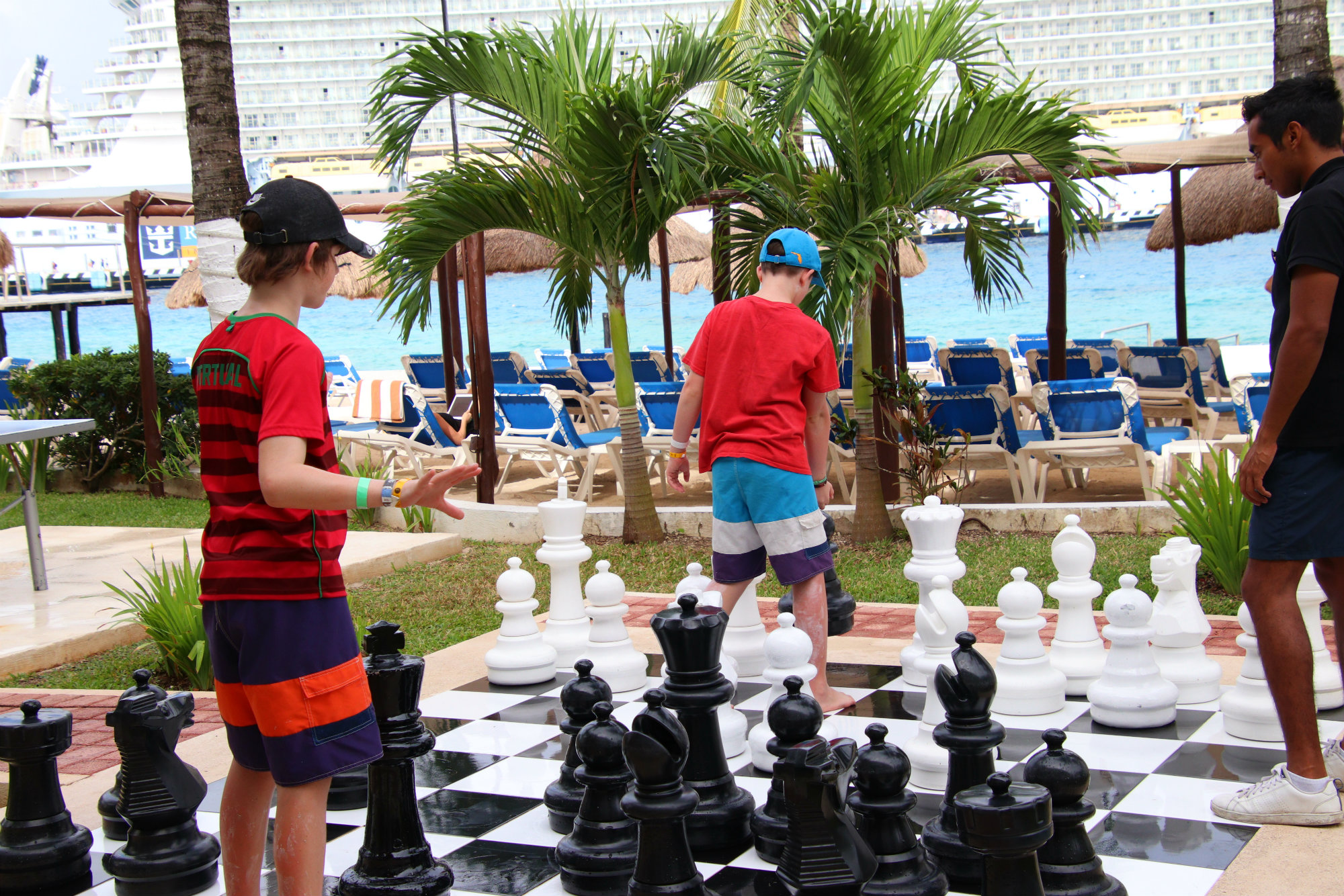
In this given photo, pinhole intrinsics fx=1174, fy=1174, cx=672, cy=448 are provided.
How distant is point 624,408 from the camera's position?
7379 mm

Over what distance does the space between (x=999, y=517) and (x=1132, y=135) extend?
107861mm

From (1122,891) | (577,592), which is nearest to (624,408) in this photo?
(577,592)

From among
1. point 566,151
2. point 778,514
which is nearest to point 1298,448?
point 778,514

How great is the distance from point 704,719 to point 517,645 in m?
1.56

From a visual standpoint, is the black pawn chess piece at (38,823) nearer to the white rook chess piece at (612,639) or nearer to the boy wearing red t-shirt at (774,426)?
the white rook chess piece at (612,639)

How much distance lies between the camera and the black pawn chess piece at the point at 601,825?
2555mm

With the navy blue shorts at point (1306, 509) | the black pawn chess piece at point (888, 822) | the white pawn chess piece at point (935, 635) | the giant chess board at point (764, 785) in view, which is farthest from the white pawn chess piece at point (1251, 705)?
the black pawn chess piece at point (888, 822)

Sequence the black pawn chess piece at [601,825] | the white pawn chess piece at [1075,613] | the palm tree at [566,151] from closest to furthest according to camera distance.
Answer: the black pawn chess piece at [601,825] → the white pawn chess piece at [1075,613] → the palm tree at [566,151]

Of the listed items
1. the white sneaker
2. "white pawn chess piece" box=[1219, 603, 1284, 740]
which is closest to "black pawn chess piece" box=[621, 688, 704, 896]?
the white sneaker

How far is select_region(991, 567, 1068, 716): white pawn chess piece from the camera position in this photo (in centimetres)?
357

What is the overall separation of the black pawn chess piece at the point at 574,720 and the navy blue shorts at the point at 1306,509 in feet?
5.39

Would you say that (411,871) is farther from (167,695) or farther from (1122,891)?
(1122,891)

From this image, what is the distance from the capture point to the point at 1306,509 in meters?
2.75

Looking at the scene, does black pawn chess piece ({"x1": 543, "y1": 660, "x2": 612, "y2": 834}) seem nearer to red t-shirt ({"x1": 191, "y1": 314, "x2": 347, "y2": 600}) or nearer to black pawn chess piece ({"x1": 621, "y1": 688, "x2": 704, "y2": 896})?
black pawn chess piece ({"x1": 621, "y1": 688, "x2": 704, "y2": 896})
